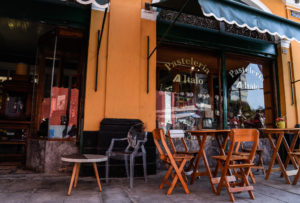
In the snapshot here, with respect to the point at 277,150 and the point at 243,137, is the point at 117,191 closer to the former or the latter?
the point at 243,137

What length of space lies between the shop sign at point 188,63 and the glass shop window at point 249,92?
673mm

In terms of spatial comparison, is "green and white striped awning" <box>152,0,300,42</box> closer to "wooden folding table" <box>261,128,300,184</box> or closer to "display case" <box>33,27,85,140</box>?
"wooden folding table" <box>261,128,300,184</box>

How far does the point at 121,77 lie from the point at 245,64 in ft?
12.6

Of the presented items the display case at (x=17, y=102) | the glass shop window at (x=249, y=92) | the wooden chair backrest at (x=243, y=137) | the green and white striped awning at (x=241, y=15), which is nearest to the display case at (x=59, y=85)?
the display case at (x=17, y=102)

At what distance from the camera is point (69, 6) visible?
14.4 feet

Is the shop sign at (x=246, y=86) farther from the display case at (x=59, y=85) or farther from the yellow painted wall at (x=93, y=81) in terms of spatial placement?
the display case at (x=59, y=85)

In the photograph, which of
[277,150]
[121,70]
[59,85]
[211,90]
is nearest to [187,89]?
[211,90]

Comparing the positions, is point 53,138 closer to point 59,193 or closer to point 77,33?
point 59,193

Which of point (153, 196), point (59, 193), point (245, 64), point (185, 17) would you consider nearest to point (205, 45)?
point (185, 17)

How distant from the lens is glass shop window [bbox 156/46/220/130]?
17.4 ft

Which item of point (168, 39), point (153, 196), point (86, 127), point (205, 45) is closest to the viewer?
point (153, 196)

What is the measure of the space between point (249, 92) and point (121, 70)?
3854 mm

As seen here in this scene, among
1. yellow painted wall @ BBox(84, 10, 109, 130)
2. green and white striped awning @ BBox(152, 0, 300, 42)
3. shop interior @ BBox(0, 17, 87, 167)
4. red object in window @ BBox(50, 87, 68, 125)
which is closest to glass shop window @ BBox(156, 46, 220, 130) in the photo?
green and white striped awning @ BBox(152, 0, 300, 42)

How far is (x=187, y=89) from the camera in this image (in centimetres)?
570
